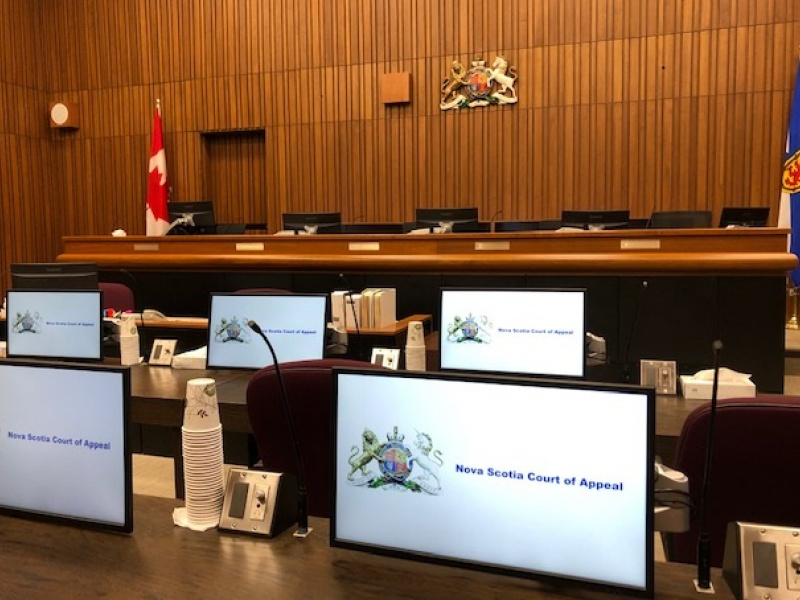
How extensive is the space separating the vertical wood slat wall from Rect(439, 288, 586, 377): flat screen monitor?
4720mm

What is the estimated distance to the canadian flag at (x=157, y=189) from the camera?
26.4 feet

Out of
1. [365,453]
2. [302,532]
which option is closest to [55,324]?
[302,532]

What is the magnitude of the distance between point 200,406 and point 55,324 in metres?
2.23

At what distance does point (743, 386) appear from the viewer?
2.24 m

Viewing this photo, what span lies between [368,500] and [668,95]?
664 cm

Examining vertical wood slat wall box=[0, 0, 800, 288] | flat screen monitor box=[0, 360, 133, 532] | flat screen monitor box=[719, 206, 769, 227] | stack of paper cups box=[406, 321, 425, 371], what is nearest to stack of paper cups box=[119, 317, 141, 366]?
stack of paper cups box=[406, 321, 425, 371]

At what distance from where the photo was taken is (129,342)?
3180mm

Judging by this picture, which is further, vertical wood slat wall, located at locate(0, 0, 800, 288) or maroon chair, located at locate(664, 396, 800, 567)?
vertical wood slat wall, located at locate(0, 0, 800, 288)

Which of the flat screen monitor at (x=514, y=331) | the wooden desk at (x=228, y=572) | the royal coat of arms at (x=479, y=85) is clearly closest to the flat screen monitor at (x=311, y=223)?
the royal coat of arms at (x=479, y=85)

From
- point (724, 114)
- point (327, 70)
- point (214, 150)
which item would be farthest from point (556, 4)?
point (214, 150)

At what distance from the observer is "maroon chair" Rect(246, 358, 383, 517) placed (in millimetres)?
1863

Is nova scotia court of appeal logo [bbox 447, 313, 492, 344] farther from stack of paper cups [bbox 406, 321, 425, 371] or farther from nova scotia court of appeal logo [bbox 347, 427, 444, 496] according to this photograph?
nova scotia court of appeal logo [bbox 347, 427, 444, 496]

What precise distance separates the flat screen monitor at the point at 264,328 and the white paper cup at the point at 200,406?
1508 millimetres

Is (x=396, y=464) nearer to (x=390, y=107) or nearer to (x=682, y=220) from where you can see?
(x=682, y=220)
